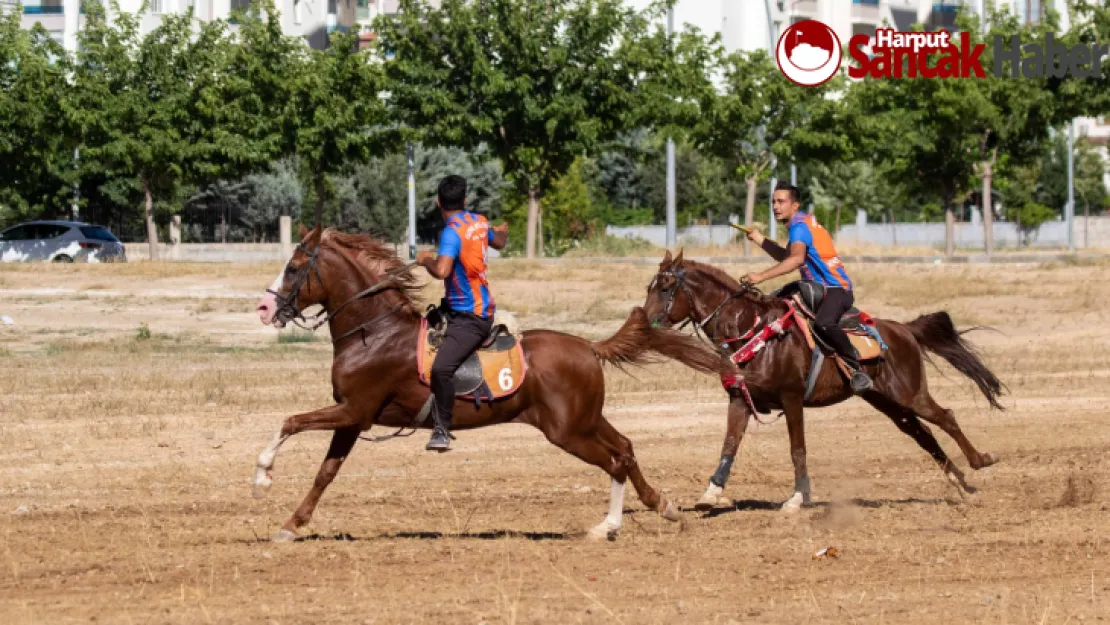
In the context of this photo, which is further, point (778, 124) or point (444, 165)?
point (444, 165)

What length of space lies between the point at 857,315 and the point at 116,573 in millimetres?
6324

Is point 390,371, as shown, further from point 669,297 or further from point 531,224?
point 531,224

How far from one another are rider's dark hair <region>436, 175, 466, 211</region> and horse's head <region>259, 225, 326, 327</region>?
93 centimetres

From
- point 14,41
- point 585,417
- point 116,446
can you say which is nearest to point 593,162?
point 14,41

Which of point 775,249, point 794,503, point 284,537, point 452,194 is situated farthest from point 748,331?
point 284,537

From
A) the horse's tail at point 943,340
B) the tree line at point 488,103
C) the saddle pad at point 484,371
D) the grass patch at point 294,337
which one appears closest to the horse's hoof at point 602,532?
the saddle pad at point 484,371

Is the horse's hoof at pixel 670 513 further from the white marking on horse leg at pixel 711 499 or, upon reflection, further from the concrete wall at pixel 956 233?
the concrete wall at pixel 956 233

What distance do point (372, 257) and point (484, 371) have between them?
120 cm

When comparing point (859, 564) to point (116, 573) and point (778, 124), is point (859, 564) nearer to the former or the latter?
point (116, 573)

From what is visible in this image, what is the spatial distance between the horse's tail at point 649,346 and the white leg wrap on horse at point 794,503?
4.64 ft

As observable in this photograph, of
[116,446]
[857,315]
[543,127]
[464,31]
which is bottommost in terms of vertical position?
[116,446]

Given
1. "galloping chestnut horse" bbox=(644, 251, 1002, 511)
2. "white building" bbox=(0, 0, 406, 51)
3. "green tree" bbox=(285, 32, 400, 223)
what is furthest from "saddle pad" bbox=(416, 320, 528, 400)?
"white building" bbox=(0, 0, 406, 51)

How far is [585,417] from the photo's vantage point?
10.9 m

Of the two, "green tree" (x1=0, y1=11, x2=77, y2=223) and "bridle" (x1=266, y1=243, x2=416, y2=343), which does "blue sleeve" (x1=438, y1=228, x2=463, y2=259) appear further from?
"green tree" (x1=0, y1=11, x2=77, y2=223)
